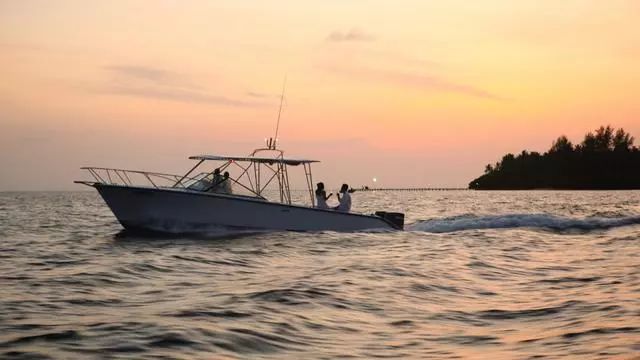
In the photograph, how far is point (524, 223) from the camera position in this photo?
28266 millimetres

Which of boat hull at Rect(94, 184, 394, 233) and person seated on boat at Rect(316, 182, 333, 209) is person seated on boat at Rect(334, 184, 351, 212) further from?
boat hull at Rect(94, 184, 394, 233)

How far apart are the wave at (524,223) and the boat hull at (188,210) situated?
A: 7.60m

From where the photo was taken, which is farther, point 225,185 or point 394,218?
point 394,218

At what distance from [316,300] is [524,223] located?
2005 centimetres

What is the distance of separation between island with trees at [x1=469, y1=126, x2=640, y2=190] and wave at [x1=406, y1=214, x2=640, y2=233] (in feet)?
458

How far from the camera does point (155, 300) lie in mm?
10094

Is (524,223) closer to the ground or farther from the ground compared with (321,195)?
closer to the ground

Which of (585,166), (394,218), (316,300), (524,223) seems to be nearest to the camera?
(316,300)

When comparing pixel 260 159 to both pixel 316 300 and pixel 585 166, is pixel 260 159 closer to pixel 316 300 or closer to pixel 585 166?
pixel 316 300

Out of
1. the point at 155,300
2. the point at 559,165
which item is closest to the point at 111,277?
the point at 155,300

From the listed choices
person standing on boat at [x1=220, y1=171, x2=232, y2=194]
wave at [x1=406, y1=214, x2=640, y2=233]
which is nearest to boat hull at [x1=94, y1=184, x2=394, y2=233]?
person standing on boat at [x1=220, y1=171, x2=232, y2=194]

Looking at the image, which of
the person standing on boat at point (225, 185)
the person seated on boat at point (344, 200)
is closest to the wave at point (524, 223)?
the person seated on boat at point (344, 200)

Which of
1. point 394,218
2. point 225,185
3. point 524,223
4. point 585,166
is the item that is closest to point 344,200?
point 394,218

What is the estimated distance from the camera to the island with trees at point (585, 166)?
15775cm
